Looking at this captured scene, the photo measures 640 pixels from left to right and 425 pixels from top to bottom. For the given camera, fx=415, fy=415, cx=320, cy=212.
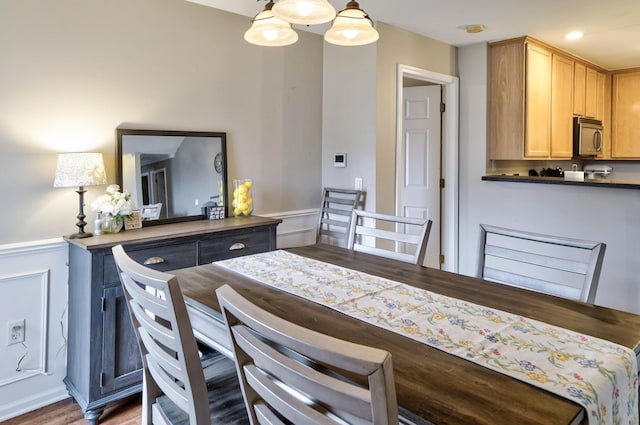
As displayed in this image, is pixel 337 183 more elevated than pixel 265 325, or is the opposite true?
pixel 337 183

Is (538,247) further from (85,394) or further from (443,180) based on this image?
(85,394)

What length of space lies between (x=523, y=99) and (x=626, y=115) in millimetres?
2353

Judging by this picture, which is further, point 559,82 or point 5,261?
point 559,82

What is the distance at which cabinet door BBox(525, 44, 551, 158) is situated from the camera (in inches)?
148

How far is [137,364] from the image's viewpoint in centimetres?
225

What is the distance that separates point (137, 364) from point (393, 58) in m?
2.84

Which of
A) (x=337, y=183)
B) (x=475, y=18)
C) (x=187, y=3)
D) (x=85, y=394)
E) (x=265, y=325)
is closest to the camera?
(x=265, y=325)

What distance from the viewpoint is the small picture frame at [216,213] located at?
9.47ft

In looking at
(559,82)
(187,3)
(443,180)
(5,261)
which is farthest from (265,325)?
(559,82)

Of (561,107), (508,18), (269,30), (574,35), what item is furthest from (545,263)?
(561,107)

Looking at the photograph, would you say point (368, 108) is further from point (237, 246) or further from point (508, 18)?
point (237, 246)

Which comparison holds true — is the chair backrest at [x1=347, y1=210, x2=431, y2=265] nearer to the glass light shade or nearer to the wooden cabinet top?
the wooden cabinet top

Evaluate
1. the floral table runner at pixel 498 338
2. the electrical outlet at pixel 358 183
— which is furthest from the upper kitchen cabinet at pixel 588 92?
the floral table runner at pixel 498 338

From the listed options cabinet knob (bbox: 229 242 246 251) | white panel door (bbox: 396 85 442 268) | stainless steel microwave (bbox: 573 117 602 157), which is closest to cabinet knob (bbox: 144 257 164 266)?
cabinet knob (bbox: 229 242 246 251)
